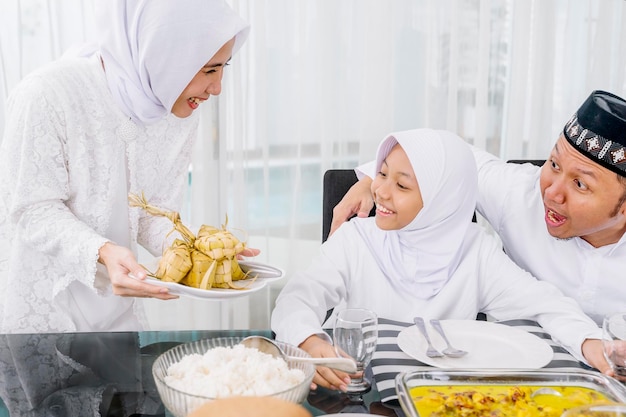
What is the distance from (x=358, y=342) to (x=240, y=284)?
35cm

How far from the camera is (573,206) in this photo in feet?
5.28

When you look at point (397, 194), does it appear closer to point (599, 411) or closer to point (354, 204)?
point (354, 204)

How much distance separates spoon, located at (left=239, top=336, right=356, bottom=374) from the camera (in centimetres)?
100

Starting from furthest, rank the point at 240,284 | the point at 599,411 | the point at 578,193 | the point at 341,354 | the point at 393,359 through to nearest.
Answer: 1. the point at 578,193
2. the point at 240,284
3. the point at 393,359
4. the point at 341,354
5. the point at 599,411

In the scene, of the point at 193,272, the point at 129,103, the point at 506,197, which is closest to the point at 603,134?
the point at 506,197

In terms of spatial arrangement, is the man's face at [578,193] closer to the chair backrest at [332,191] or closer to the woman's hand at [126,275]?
the chair backrest at [332,191]

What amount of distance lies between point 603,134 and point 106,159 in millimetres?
1247

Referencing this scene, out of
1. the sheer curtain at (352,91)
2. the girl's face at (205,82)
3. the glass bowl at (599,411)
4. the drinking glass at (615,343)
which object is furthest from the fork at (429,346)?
the sheer curtain at (352,91)

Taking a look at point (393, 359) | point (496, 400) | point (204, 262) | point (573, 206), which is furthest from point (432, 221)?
point (496, 400)

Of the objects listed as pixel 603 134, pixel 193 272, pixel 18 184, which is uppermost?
pixel 603 134

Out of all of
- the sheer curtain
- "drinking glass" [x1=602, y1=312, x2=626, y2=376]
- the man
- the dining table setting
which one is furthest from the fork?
the sheer curtain

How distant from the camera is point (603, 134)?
61.9 inches

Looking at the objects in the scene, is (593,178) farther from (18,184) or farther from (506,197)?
(18,184)

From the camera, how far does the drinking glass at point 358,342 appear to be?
112 centimetres
